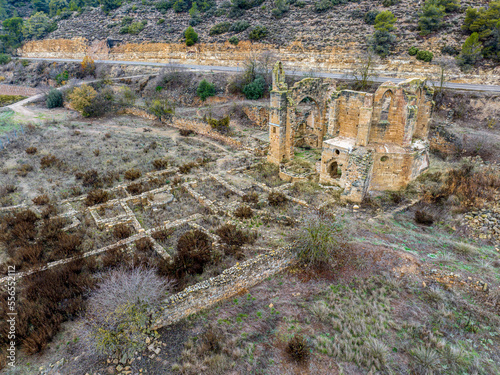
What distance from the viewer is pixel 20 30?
65.2 metres

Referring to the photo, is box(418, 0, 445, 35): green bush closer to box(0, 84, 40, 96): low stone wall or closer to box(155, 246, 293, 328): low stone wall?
box(155, 246, 293, 328): low stone wall

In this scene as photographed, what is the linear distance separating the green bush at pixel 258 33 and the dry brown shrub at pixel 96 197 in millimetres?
36792

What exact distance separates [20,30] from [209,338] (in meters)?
86.3

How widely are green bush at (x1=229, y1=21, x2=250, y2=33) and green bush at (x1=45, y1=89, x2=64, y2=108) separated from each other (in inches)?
1103

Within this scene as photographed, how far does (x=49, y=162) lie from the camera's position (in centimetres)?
2105

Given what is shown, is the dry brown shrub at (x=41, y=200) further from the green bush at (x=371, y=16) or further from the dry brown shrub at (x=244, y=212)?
the green bush at (x=371, y=16)

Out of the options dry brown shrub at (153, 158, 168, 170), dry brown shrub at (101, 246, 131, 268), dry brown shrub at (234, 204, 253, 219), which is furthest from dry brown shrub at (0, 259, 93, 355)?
dry brown shrub at (153, 158, 168, 170)

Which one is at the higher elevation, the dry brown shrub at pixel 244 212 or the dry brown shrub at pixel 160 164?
the dry brown shrub at pixel 160 164

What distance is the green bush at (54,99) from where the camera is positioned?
37.5 meters

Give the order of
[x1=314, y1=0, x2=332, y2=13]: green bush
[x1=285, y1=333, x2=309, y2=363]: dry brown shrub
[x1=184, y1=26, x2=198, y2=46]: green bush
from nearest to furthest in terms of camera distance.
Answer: [x1=285, y1=333, x2=309, y2=363]: dry brown shrub < [x1=314, y1=0, x2=332, y2=13]: green bush < [x1=184, y1=26, x2=198, y2=46]: green bush

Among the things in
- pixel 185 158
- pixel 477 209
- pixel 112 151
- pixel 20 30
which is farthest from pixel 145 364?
pixel 20 30

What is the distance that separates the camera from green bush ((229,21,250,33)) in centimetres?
4659

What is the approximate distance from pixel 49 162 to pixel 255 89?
22504 mm

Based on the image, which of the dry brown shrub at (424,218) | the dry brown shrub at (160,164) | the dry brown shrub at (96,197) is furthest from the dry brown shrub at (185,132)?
the dry brown shrub at (424,218)
